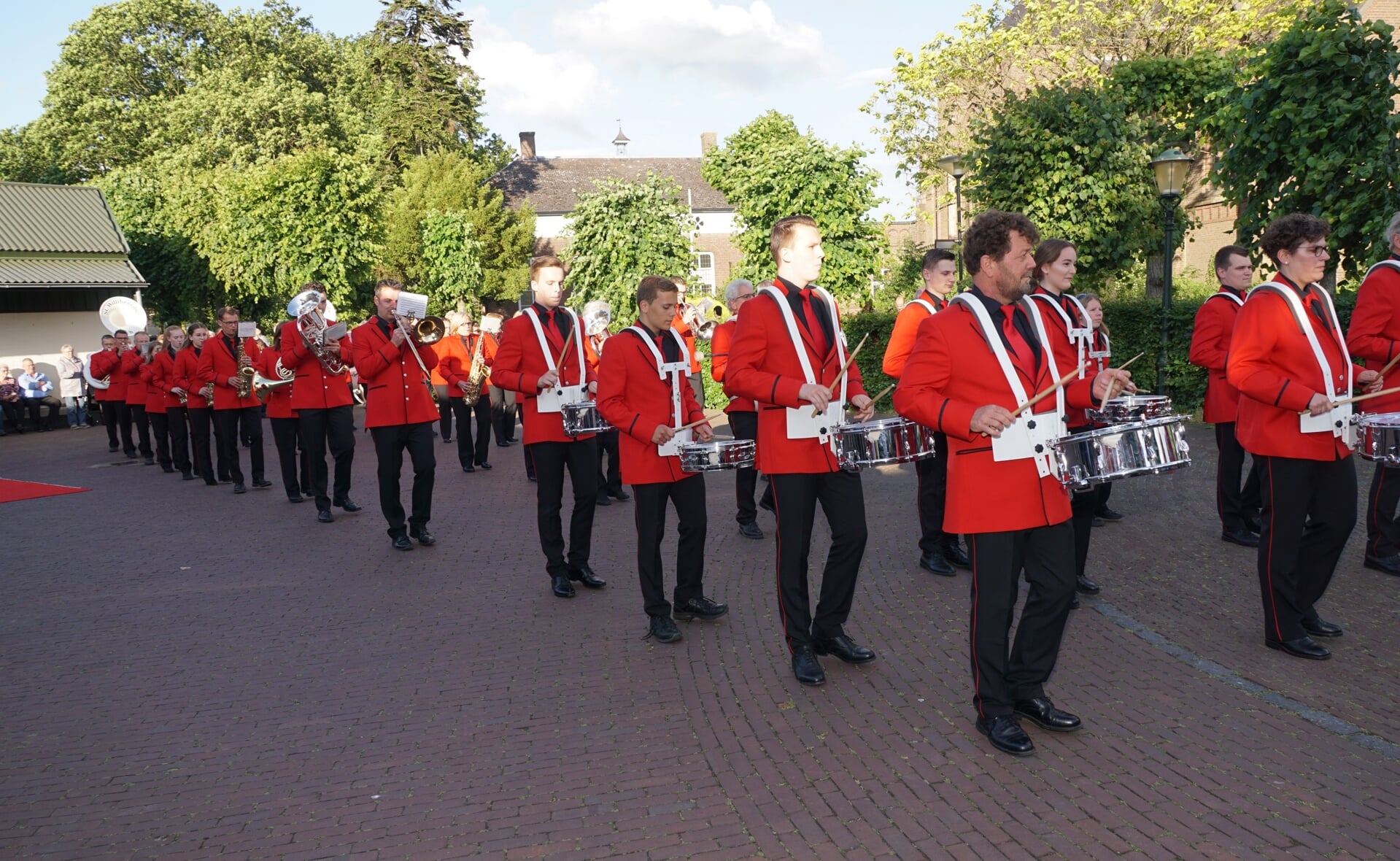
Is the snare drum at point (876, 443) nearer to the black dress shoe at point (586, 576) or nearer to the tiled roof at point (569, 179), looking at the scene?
the black dress shoe at point (586, 576)

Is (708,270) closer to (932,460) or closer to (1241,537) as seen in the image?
(1241,537)

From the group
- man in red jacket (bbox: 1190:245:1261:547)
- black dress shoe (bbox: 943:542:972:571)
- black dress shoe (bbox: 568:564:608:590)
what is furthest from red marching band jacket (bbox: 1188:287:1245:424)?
black dress shoe (bbox: 568:564:608:590)

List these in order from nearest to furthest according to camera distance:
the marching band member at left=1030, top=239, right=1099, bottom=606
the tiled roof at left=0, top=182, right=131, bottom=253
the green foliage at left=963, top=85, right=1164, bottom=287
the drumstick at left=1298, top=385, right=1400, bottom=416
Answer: the drumstick at left=1298, top=385, right=1400, bottom=416 < the marching band member at left=1030, top=239, right=1099, bottom=606 < the green foliage at left=963, top=85, right=1164, bottom=287 < the tiled roof at left=0, top=182, right=131, bottom=253

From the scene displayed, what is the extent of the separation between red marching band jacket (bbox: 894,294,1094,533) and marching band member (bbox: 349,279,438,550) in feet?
17.7

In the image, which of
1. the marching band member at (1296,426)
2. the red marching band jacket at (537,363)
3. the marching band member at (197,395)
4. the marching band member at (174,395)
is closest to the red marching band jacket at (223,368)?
the marching band member at (197,395)

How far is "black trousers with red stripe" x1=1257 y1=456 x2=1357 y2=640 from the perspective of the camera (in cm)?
538

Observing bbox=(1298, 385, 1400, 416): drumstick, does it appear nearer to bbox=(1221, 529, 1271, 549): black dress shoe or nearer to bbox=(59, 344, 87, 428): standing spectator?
bbox=(1221, 529, 1271, 549): black dress shoe

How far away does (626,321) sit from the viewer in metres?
25.9

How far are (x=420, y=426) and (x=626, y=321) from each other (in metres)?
17.0

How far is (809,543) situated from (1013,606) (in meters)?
1.17

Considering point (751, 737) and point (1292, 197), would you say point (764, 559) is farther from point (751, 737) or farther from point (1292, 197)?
point (1292, 197)

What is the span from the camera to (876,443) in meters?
5.16

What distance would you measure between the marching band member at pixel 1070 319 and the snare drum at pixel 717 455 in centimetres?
168

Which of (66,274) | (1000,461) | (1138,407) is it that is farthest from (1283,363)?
(66,274)
